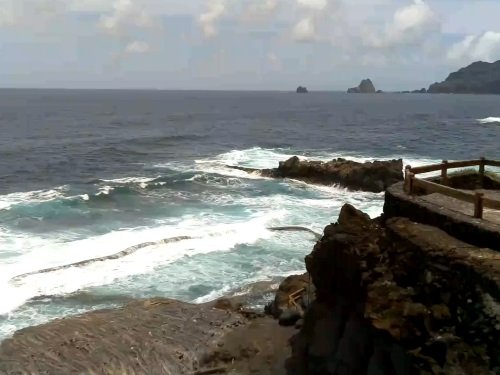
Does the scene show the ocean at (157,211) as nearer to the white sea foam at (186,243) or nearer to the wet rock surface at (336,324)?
the white sea foam at (186,243)

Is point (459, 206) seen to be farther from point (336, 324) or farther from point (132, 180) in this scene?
point (132, 180)

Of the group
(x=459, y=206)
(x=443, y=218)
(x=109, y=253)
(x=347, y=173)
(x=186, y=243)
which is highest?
Result: (x=459, y=206)

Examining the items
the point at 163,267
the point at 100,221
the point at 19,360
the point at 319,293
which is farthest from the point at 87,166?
the point at 319,293

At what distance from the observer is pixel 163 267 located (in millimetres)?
23250

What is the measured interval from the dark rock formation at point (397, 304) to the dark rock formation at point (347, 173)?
26850 millimetres

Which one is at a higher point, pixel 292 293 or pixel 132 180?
pixel 292 293

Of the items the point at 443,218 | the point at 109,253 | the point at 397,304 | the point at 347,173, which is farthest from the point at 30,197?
the point at 397,304

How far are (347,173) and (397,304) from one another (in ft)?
102

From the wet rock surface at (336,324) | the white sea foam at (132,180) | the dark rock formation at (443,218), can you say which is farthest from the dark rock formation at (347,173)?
the dark rock formation at (443,218)

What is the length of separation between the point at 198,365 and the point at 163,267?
869 centimetres

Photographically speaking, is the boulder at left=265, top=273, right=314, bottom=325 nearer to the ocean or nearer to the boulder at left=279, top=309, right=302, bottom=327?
the boulder at left=279, top=309, right=302, bottom=327

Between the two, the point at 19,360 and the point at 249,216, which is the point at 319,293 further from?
the point at 249,216

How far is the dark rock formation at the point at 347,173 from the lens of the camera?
132 feet

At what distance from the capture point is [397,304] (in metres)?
10.6
